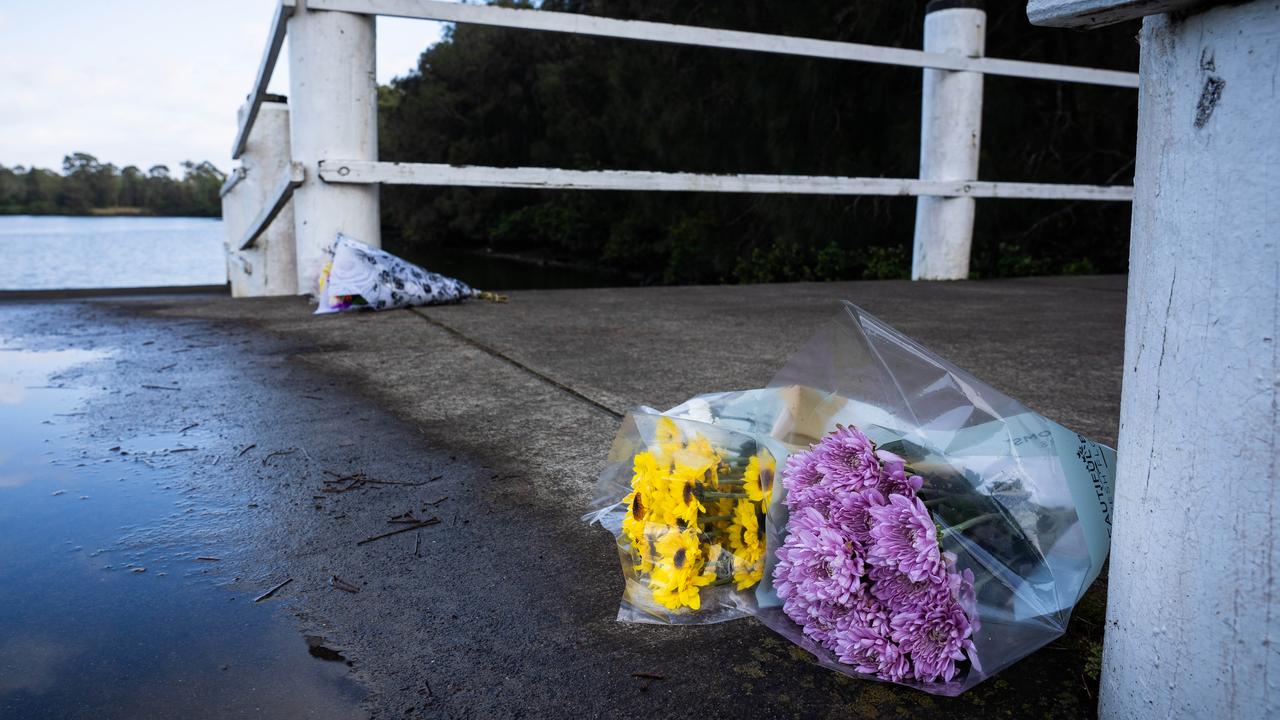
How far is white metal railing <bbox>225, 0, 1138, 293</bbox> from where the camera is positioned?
10.2 feet

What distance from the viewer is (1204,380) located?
2.22 feet

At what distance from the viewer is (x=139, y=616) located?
99cm

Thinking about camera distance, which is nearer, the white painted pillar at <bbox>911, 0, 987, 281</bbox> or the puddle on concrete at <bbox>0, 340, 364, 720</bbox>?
the puddle on concrete at <bbox>0, 340, 364, 720</bbox>

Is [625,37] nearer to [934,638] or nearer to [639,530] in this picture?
[639,530]

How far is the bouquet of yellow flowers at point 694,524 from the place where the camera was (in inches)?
39.2

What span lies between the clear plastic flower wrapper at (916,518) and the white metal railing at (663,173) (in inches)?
81.2

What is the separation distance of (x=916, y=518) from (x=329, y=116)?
2769 mm

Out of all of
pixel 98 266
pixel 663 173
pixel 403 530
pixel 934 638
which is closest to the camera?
pixel 934 638

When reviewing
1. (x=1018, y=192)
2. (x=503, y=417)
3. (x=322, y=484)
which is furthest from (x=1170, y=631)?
(x=1018, y=192)

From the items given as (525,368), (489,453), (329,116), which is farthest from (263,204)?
(489,453)

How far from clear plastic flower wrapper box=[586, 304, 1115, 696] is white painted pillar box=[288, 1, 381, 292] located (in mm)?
2411

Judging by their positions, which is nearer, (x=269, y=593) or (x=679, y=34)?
(x=269, y=593)

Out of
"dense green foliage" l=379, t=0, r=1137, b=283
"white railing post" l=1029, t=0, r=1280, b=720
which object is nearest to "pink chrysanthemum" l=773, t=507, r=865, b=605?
"white railing post" l=1029, t=0, r=1280, b=720

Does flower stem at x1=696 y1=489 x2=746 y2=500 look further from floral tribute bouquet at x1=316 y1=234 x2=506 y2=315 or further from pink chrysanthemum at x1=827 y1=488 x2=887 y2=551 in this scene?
floral tribute bouquet at x1=316 y1=234 x2=506 y2=315
